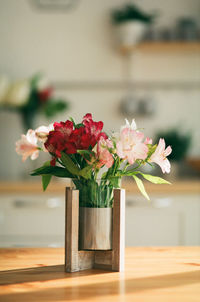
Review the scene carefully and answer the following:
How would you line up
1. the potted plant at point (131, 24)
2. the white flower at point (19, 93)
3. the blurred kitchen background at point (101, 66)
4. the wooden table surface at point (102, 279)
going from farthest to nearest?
1. the blurred kitchen background at point (101, 66)
2. the potted plant at point (131, 24)
3. the white flower at point (19, 93)
4. the wooden table surface at point (102, 279)

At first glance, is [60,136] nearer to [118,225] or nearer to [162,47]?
[118,225]

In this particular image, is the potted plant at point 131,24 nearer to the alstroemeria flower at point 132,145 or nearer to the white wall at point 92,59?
the white wall at point 92,59

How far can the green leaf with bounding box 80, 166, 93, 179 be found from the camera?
1.09m

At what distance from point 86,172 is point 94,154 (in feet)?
0.16

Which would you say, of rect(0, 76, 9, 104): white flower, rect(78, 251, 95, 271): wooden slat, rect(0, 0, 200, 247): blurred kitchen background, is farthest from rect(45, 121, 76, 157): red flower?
rect(0, 0, 200, 247): blurred kitchen background

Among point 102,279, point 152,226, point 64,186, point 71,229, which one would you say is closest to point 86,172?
point 71,229

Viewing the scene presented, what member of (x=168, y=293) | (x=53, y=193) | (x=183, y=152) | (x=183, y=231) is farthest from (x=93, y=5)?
(x=168, y=293)

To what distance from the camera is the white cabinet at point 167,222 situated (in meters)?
2.84

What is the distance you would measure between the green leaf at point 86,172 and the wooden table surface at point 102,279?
0.79ft

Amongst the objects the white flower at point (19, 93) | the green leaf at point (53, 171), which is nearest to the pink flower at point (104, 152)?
the green leaf at point (53, 171)

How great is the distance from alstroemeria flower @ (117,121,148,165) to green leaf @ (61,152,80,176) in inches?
5.1

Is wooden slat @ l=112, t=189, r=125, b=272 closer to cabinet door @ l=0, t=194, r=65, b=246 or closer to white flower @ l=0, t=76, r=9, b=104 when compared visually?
cabinet door @ l=0, t=194, r=65, b=246

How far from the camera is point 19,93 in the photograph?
3.10 meters

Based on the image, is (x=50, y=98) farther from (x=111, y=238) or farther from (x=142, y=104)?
(x=111, y=238)
